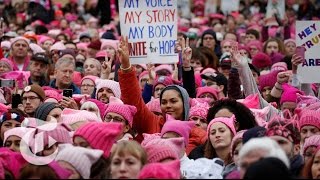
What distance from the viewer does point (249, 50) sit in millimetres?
19125

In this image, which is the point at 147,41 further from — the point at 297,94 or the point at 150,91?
the point at 297,94

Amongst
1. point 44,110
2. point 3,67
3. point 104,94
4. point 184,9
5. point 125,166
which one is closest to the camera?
point 125,166

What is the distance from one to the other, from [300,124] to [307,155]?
88 centimetres

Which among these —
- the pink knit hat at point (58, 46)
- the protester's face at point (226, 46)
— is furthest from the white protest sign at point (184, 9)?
the pink knit hat at point (58, 46)

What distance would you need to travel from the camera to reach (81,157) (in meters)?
8.77

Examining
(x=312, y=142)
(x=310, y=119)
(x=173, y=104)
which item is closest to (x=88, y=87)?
(x=173, y=104)

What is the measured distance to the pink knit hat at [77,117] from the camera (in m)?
10.9

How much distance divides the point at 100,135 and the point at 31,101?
3364 mm

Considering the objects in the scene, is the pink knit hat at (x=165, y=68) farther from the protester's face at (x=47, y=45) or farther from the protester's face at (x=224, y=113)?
the protester's face at (x=224, y=113)

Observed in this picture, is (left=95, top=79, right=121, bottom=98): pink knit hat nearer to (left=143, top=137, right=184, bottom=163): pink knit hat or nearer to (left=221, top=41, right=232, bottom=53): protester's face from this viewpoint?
(left=143, top=137, right=184, bottom=163): pink knit hat

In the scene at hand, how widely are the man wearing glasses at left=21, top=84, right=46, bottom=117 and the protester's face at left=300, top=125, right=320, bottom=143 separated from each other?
297cm

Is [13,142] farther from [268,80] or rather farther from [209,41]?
[209,41]

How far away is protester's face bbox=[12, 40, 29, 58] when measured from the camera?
56.0 ft

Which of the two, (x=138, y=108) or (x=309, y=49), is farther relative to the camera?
(x=309, y=49)
